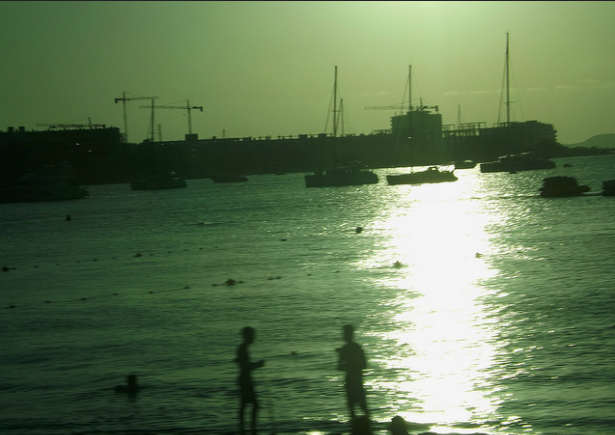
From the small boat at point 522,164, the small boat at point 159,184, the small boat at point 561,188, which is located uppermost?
the small boat at point 522,164

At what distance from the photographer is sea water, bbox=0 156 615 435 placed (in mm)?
15414

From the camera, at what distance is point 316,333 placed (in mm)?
22797

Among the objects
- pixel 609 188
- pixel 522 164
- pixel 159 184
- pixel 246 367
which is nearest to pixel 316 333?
pixel 246 367

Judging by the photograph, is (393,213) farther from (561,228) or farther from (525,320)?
(525,320)

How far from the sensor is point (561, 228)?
5628 cm

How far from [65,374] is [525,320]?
12414 millimetres

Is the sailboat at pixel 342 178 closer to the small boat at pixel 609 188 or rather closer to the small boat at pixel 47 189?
the small boat at pixel 47 189

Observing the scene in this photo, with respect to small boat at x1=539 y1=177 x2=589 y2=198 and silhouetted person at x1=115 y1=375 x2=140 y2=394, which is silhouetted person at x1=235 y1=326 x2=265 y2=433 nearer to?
silhouetted person at x1=115 y1=375 x2=140 y2=394

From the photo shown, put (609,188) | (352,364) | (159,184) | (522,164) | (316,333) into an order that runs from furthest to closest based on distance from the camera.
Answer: (159,184) < (522,164) < (609,188) < (316,333) < (352,364)

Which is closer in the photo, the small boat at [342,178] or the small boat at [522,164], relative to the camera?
the small boat at [342,178]

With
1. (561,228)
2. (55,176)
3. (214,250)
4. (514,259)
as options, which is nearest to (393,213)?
(561,228)

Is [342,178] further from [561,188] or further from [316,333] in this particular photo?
[316,333]

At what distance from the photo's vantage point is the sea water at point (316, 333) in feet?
50.6

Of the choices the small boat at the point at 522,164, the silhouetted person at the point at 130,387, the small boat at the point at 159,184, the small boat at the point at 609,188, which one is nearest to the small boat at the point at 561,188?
the small boat at the point at 609,188
